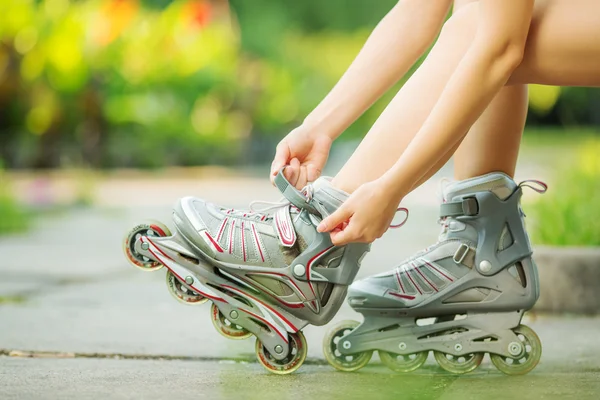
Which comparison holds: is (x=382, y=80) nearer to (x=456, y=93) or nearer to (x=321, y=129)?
(x=321, y=129)

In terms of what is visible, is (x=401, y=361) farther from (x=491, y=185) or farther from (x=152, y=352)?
(x=152, y=352)

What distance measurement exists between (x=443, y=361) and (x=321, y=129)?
527mm

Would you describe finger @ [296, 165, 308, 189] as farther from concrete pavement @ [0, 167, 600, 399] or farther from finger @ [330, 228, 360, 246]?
concrete pavement @ [0, 167, 600, 399]

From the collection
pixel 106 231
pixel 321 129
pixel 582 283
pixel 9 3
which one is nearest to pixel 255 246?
pixel 321 129

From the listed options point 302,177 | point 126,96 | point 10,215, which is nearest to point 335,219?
point 302,177

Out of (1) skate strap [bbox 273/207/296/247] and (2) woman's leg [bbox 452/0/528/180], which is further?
(2) woman's leg [bbox 452/0/528/180]

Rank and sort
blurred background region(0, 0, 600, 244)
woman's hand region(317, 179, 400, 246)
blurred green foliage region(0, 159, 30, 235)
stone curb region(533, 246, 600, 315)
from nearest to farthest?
woman's hand region(317, 179, 400, 246) → stone curb region(533, 246, 600, 315) → blurred green foliage region(0, 159, 30, 235) → blurred background region(0, 0, 600, 244)

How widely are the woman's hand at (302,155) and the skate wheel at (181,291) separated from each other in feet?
0.96

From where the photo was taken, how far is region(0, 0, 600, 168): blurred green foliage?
31.2 ft

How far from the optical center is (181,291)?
1764mm

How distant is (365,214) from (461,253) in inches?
12.7

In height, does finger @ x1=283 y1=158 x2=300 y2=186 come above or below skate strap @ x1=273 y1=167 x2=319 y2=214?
above

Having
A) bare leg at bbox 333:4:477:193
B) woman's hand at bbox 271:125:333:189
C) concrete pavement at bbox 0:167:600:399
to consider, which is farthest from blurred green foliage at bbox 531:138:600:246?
bare leg at bbox 333:4:477:193

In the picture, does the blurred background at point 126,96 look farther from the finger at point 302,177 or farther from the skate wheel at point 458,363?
the skate wheel at point 458,363
